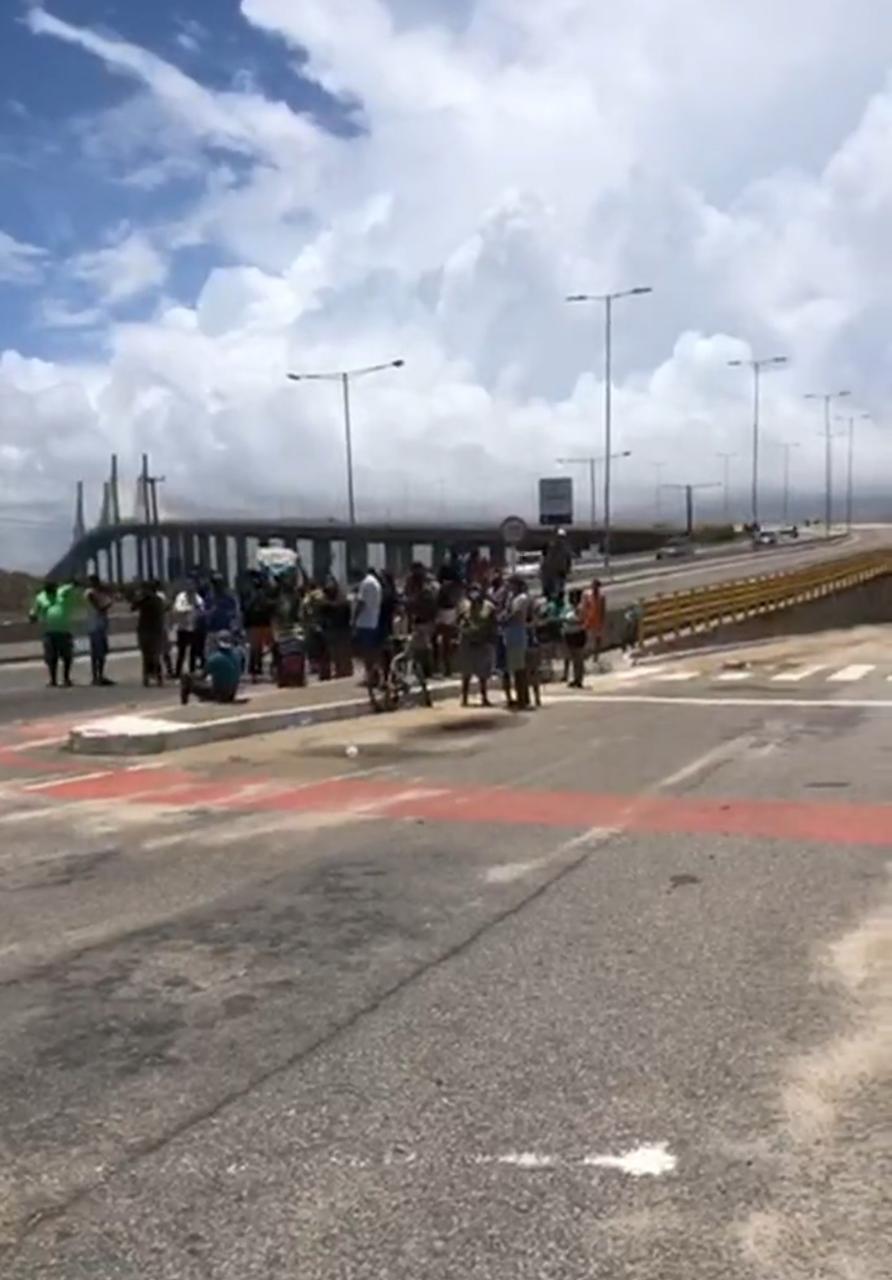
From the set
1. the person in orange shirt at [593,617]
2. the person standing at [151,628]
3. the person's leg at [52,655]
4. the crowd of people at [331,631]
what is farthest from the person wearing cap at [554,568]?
the person's leg at [52,655]

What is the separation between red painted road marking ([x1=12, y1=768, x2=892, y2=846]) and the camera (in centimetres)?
1045

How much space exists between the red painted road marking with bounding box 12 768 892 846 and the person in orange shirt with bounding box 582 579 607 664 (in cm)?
1591

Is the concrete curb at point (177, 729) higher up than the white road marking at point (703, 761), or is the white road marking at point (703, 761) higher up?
the concrete curb at point (177, 729)

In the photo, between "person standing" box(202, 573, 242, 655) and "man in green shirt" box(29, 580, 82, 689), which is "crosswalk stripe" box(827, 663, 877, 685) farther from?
"man in green shirt" box(29, 580, 82, 689)

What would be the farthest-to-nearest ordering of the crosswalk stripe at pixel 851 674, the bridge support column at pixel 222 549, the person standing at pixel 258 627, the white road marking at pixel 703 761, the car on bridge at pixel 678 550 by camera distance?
the bridge support column at pixel 222 549, the car on bridge at pixel 678 550, the crosswalk stripe at pixel 851 674, the person standing at pixel 258 627, the white road marking at pixel 703 761

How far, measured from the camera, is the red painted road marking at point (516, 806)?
1045 centimetres

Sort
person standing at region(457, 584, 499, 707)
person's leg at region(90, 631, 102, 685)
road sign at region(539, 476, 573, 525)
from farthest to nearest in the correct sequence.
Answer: road sign at region(539, 476, 573, 525) < person's leg at region(90, 631, 102, 685) < person standing at region(457, 584, 499, 707)

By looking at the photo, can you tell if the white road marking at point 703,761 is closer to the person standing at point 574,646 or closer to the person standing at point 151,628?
the person standing at point 574,646

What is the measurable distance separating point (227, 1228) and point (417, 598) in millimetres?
17147

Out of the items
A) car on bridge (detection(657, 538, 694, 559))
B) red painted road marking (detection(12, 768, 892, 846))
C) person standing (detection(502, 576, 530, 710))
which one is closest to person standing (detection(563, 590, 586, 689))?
person standing (detection(502, 576, 530, 710))

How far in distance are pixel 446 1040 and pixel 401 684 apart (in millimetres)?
14323

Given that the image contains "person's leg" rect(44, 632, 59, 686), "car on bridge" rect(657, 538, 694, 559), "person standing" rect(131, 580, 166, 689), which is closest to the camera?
"person standing" rect(131, 580, 166, 689)

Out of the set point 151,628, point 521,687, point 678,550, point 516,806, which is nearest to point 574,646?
point 521,687

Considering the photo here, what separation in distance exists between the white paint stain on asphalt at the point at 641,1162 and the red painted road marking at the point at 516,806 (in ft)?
18.0
